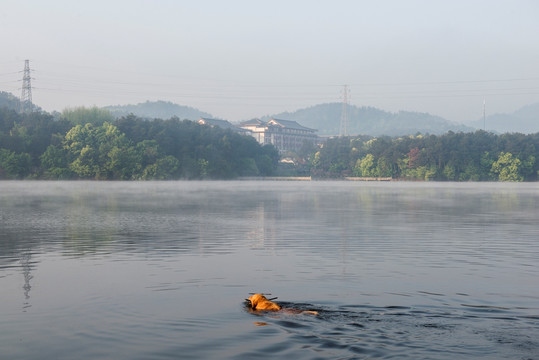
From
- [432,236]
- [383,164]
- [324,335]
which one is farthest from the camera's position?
[383,164]

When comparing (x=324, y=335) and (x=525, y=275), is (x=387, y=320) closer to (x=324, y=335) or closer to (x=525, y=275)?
(x=324, y=335)

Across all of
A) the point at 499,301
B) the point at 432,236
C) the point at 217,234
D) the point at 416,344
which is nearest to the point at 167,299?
the point at 416,344

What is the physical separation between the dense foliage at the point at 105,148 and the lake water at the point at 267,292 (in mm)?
73468

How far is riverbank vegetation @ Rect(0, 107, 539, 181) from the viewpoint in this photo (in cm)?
9556

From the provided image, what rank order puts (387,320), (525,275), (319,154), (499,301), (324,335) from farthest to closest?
(319,154) < (525,275) < (499,301) < (387,320) < (324,335)

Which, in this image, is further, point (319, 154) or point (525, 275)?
point (319, 154)

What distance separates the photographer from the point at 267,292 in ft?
40.5

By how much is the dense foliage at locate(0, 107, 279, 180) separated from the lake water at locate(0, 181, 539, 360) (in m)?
73.5

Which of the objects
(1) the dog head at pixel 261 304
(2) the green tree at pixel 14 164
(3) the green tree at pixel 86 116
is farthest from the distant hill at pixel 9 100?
(1) the dog head at pixel 261 304

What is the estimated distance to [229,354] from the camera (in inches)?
324

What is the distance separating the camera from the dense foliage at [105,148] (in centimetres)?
9438

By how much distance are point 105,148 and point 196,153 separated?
883 inches

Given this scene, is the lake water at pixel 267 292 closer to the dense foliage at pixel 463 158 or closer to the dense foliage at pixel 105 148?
the dense foliage at pixel 105 148

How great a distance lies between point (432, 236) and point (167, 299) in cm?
1359
